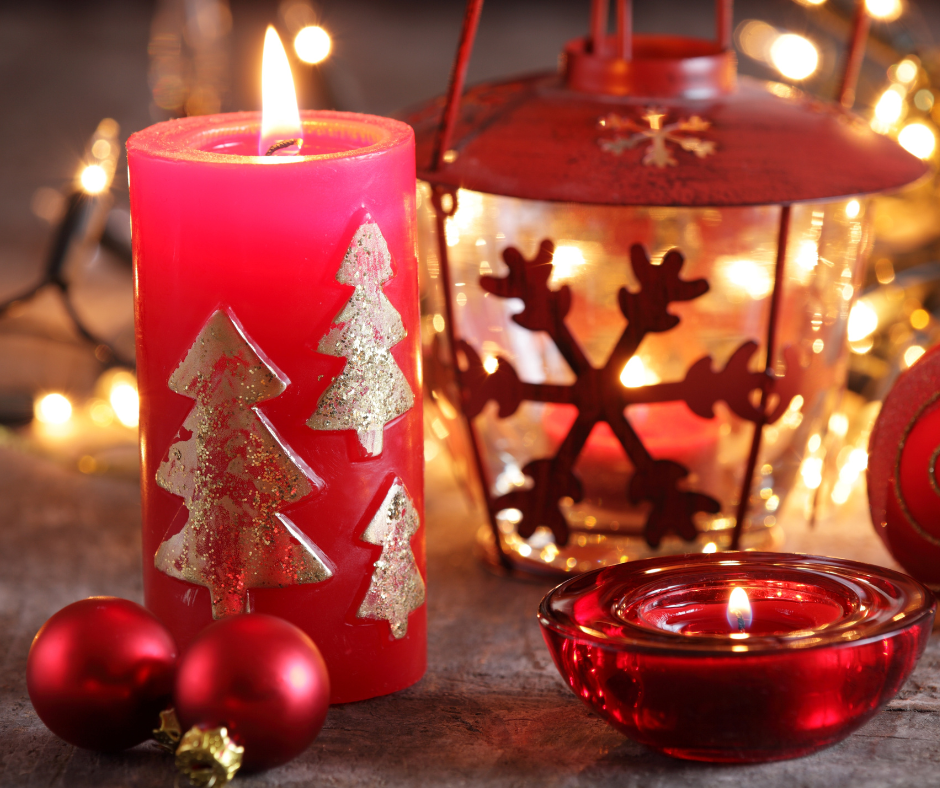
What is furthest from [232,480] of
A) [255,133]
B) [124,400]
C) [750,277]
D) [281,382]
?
[124,400]

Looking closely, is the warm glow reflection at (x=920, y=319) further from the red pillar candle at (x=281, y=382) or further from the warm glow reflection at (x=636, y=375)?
the red pillar candle at (x=281, y=382)

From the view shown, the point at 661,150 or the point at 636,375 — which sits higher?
the point at 661,150

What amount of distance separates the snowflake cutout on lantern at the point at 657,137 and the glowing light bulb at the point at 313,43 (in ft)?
0.86

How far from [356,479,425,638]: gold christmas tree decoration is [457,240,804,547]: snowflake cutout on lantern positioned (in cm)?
10

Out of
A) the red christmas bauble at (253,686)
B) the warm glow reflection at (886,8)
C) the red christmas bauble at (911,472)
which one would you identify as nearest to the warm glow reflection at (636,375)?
the red christmas bauble at (911,472)

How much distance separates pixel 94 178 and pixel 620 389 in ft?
1.38

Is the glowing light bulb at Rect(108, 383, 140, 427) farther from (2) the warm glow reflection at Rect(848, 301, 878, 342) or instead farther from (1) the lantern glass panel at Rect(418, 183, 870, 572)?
(2) the warm glow reflection at Rect(848, 301, 878, 342)

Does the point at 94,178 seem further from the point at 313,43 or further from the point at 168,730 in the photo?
the point at 168,730

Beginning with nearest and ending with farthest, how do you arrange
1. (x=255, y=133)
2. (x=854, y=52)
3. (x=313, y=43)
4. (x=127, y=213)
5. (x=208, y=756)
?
(x=208, y=756) < (x=255, y=133) < (x=854, y=52) < (x=313, y=43) < (x=127, y=213)

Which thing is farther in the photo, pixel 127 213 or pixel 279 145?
pixel 127 213

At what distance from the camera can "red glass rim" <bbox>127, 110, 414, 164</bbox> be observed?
45 centimetres

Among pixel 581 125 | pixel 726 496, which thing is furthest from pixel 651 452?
pixel 581 125

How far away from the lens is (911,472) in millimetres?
511

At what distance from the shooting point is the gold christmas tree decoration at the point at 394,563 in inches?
17.8
